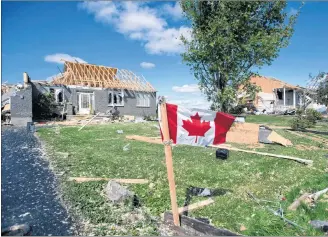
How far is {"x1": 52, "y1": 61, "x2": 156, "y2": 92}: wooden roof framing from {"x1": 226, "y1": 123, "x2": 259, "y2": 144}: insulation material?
806 inches

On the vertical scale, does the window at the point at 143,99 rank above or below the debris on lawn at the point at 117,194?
above

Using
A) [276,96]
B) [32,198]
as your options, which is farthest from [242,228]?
[276,96]

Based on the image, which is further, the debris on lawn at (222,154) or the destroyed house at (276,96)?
the destroyed house at (276,96)

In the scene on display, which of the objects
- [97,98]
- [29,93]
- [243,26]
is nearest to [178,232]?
[243,26]

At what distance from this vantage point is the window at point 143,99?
117ft

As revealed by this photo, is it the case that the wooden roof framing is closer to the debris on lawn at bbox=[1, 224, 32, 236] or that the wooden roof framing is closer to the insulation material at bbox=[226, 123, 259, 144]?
the insulation material at bbox=[226, 123, 259, 144]

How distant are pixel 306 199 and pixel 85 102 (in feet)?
91.3

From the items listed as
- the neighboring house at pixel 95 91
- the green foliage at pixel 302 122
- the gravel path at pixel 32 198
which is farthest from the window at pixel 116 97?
the gravel path at pixel 32 198

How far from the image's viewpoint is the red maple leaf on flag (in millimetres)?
5563

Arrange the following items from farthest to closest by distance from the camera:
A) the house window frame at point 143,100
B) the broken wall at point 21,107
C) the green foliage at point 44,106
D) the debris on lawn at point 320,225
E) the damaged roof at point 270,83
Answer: the damaged roof at point 270,83 < the house window frame at point 143,100 < the green foliage at point 44,106 < the broken wall at point 21,107 < the debris on lawn at point 320,225

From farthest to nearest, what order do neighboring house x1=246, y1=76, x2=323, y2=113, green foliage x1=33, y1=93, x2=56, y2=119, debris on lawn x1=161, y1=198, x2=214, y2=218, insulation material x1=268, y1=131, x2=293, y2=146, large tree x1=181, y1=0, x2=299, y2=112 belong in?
neighboring house x1=246, y1=76, x2=323, y2=113 → green foliage x1=33, y1=93, x2=56, y2=119 → large tree x1=181, y1=0, x2=299, y2=112 → insulation material x1=268, y1=131, x2=293, y2=146 → debris on lawn x1=161, y1=198, x2=214, y2=218

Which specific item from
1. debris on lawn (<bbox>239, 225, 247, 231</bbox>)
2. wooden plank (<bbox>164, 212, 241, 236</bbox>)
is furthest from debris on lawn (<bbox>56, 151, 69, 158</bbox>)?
debris on lawn (<bbox>239, 225, 247, 231</bbox>)

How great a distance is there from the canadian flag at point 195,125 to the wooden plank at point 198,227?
4.90 feet

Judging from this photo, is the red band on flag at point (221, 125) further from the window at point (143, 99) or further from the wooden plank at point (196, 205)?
the window at point (143, 99)
